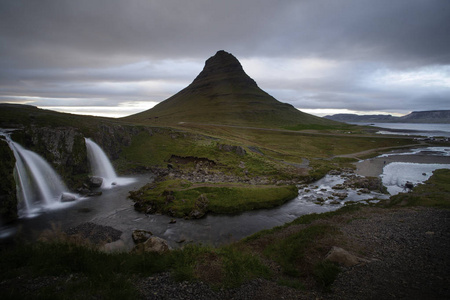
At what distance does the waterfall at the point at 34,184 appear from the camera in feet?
112

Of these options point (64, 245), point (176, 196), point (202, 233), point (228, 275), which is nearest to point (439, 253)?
point (228, 275)

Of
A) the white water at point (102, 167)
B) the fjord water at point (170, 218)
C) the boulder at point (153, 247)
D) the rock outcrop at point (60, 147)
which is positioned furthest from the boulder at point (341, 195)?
the rock outcrop at point (60, 147)

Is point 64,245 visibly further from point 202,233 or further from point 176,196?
point 176,196

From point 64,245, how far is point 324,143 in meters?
120

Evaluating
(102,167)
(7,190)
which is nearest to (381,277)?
(7,190)

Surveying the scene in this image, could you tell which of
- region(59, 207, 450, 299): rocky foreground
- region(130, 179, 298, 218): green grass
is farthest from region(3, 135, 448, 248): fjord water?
region(59, 207, 450, 299): rocky foreground

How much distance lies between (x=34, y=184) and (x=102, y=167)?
1666 cm

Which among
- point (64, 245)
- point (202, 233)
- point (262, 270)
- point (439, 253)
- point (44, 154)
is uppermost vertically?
point (44, 154)

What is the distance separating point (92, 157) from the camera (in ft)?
176

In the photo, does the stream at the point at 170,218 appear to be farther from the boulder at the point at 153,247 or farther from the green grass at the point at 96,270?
the green grass at the point at 96,270

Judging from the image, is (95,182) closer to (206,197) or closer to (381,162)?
(206,197)

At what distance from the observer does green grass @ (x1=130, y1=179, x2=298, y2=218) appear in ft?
113

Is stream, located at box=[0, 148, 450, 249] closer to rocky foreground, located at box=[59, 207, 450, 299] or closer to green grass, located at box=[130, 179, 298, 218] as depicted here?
green grass, located at box=[130, 179, 298, 218]

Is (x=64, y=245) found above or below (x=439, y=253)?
above
